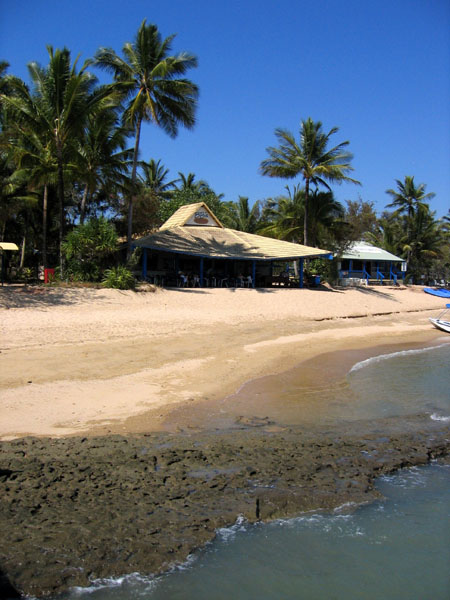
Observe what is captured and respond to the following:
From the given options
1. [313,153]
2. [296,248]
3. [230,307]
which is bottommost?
[230,307]

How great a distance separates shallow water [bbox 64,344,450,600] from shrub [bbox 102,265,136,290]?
55.3ft

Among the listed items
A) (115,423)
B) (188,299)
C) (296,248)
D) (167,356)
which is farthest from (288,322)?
(115,423)

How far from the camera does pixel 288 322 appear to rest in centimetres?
2008

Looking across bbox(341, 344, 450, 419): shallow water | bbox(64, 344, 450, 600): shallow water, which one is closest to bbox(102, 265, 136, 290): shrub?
bbox(341, 344, 450, 419): shallow water

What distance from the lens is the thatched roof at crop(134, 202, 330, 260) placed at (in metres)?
26.2

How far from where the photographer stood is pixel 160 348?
13.5 m

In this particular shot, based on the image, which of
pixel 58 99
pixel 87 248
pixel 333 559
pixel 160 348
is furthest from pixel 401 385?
pixel 58 99

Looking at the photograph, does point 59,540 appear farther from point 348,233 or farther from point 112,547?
point 348,233

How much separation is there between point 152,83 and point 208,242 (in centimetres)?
886

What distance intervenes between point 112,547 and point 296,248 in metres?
26.8

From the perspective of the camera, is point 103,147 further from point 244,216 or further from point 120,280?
point 244,216

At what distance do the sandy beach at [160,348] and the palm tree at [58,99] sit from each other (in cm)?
717

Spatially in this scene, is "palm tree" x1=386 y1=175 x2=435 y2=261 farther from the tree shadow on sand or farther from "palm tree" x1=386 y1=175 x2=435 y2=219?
the tree shadow on sand

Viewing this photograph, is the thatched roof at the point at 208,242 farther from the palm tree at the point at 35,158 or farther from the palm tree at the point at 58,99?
the palm tree at the point at 58,99
